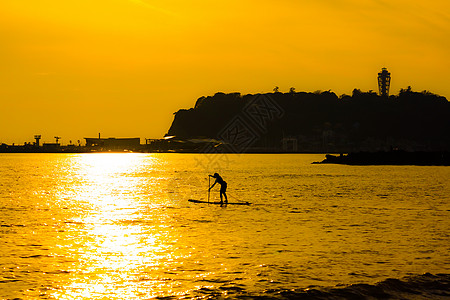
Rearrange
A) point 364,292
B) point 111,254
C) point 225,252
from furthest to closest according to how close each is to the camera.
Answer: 1. point 225,252
2. point 111,254
3. point 364,292

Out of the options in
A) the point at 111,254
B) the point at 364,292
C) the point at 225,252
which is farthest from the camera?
the point at 225,252

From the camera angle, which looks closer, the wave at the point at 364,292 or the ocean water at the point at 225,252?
the wave at the point at 364,292

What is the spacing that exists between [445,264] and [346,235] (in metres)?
9.38

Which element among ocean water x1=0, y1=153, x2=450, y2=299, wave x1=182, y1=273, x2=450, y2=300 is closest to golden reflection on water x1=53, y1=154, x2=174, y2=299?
ocean water x1=0, y1=153, x2=450, y2=299

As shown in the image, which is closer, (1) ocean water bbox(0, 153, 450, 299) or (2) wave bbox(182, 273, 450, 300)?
(2) wave bbox(182, 273, 450, 300)

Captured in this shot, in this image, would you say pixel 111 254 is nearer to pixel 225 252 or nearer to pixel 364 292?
pixel 225 252

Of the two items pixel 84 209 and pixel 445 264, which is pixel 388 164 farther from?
pixel 445 264

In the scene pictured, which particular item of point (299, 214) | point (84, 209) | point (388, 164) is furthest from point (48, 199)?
point (388, 164)

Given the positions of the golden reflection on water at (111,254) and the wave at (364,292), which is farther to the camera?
the golden reflection on water at (111,254)

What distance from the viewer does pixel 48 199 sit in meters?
64.8

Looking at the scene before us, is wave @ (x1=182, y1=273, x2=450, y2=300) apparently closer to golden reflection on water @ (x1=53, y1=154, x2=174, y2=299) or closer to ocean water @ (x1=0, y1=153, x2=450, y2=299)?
ocean water @ (x1=0, y1=153, x2=450, y2=299)

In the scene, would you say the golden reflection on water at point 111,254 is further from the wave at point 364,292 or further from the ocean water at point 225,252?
the wave at point 364,292

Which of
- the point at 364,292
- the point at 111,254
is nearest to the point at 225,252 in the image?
the point at 111,254

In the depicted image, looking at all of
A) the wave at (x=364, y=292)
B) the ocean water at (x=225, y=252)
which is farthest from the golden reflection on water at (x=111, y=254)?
the wave at (x=364, y=292)
